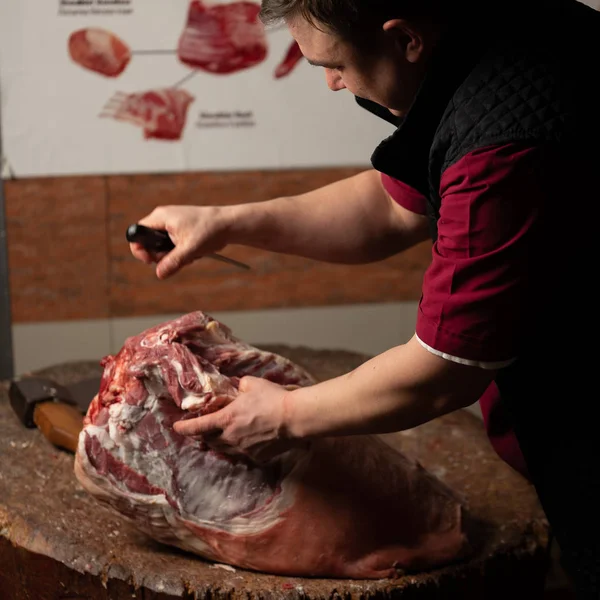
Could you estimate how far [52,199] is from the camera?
2.81 meters

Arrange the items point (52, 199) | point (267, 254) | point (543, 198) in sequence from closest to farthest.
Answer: point (543, 198)
point (52, 199)
point (267, 254)

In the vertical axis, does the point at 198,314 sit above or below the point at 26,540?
above

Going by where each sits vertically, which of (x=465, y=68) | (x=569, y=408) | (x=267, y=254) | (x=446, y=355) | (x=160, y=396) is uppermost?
(x=465, y=68)

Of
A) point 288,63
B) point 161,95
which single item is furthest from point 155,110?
point 288,63

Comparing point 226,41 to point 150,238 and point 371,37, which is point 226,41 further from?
point 371,37

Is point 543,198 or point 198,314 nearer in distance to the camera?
point 543,198

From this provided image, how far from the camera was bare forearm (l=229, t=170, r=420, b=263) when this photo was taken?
1672 millimetres

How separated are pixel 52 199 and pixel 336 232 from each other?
143cm

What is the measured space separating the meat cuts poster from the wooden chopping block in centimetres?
93

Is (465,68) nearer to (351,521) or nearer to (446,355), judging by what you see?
(446,355)

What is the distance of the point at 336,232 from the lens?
5.54 ft

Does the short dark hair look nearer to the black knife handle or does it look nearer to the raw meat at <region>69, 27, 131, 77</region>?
the black knife handle

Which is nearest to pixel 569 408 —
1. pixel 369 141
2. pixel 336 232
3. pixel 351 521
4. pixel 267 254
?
pixel 351 521

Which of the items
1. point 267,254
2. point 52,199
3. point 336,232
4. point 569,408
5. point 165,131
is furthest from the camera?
point 267,254
